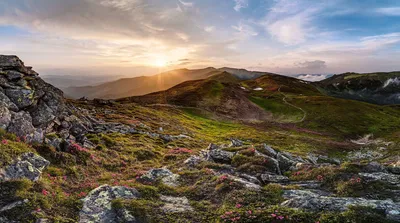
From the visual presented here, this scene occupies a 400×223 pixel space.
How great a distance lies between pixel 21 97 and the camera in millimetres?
22078

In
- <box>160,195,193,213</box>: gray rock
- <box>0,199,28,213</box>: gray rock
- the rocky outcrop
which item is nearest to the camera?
<box>0,199,28,213</box>: gray rock

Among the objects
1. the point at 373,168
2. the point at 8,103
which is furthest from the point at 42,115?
the point at 373,168

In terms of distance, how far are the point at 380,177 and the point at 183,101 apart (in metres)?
98.8

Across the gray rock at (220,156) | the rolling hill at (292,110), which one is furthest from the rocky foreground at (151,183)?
the rolling hill at (292,110)

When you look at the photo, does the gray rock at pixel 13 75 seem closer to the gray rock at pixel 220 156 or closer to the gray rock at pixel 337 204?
the gray rock at pixel 220 156

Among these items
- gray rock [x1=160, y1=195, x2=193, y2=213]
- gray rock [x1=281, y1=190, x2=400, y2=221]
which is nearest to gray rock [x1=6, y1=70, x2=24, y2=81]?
gray rock [x1=160, y1=195, x2=193, y2=213]

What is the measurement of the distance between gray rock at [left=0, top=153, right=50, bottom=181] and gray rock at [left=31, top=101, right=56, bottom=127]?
6.26 meters

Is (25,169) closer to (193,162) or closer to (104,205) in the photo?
(104,205)

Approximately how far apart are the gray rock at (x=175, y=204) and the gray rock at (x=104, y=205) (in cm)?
191

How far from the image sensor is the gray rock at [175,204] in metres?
14.6

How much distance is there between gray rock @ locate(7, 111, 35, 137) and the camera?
64.8ft

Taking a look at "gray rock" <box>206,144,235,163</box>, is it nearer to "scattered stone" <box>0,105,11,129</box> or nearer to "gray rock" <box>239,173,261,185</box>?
"gray rock" <box>239,173,261,185</box>

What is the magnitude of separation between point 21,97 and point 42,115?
2477mm

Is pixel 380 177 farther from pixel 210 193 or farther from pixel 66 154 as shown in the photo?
pixel 66 154
